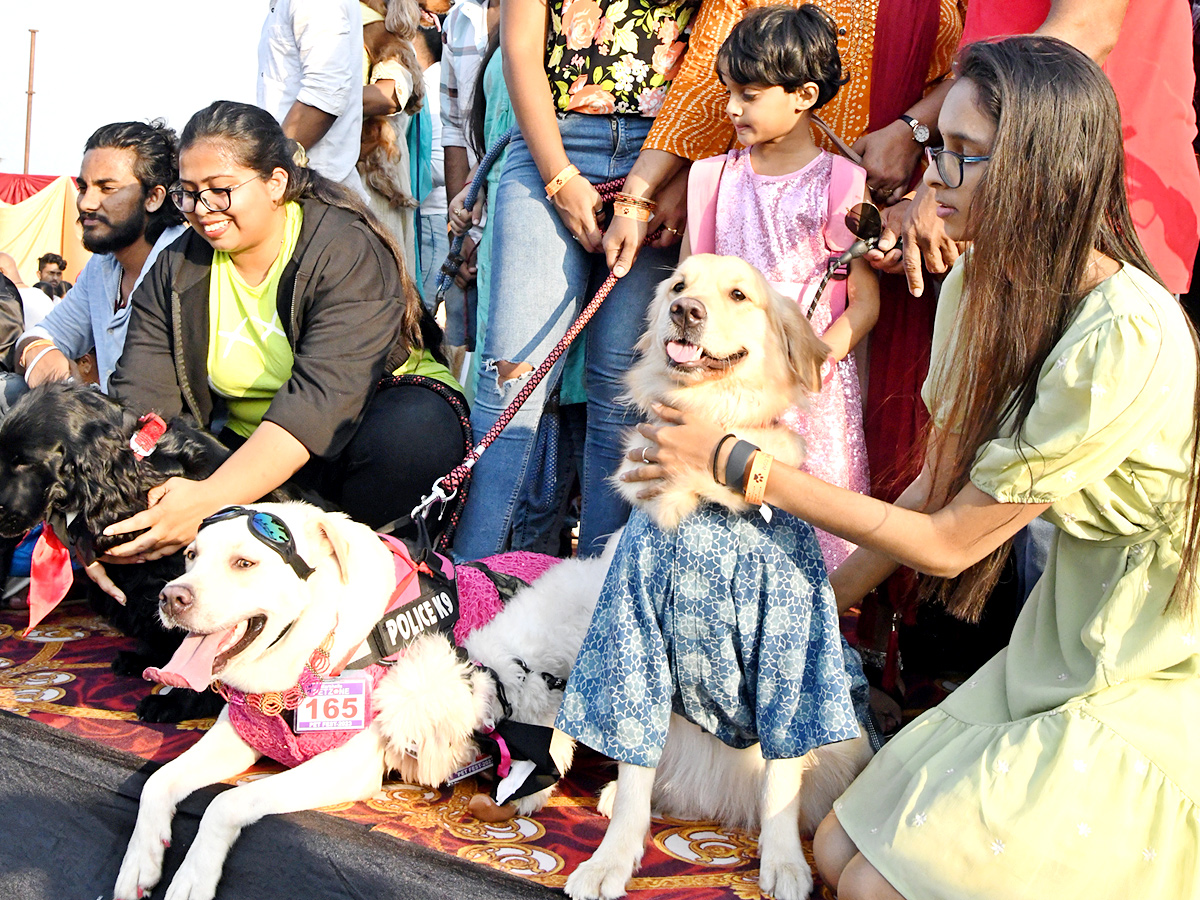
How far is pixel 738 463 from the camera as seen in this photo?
1701 millimetres

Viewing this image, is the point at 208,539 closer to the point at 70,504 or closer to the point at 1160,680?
the point at 70,504

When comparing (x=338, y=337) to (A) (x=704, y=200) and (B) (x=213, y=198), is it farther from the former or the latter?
(A) (x=704, y=200)

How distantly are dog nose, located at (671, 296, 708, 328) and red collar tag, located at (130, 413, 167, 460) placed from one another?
5.21 ft

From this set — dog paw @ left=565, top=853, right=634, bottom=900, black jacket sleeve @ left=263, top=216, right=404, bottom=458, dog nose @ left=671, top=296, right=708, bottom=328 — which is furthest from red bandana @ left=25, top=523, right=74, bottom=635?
dog nose @ left=671, top=296, right=708, bottom=328

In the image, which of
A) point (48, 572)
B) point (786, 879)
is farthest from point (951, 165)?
point (48, 572)

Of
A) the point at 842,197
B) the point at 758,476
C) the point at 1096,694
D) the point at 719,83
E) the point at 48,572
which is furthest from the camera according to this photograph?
the point at 719,83

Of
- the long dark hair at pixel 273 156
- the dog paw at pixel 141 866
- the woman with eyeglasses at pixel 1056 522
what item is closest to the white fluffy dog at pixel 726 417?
the woman with eyeglasses at pixel 1056 522

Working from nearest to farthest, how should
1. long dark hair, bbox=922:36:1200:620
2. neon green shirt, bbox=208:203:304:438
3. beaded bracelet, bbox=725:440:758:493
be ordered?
1. long dark hair, bbox=922:36:1200:620
2. beaded bracelet, bbox=725:440:758:493
3. neon green shirt, bbox=208:203:304:438

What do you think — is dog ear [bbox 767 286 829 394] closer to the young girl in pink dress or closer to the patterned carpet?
the young girl in pink dress

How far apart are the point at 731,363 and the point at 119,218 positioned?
9.17 ft

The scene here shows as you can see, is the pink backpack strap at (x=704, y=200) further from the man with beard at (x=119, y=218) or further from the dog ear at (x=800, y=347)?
the man with beard at (x=119, y=218)

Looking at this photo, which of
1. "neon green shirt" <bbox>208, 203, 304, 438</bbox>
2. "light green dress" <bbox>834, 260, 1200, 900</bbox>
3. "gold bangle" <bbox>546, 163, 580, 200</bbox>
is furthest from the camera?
"neon green shirt" <bbox>208, 203, 304, 438</bbox>

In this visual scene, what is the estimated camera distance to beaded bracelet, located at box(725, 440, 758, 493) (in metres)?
1.70

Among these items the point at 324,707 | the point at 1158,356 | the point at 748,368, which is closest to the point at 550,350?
the point at 748,368
